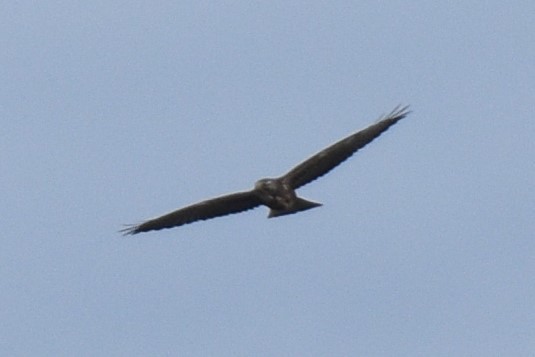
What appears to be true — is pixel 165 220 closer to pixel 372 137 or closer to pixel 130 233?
pixel 130 233

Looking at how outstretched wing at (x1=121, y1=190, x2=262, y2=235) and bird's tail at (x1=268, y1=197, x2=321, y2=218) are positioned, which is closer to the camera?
bird's tail at (x1=268, y1=197, x2=321, y2=218)

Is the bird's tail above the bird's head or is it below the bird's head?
below

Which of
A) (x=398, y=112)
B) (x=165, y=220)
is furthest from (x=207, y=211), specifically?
(x=398, y=112)

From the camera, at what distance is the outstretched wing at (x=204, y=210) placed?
33.2 metres

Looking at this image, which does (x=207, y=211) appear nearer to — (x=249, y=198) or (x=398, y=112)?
(x=249, y=198)

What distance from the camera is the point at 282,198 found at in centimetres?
3206

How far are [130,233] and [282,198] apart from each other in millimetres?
3562

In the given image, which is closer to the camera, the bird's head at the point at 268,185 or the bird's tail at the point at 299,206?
the bird's tail at the point at 299,206

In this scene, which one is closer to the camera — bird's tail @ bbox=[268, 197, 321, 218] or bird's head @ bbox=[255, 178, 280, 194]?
bird's tail @ bbox=[268, 197, 321, 218]

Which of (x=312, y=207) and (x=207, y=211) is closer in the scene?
(x=312, y=207)

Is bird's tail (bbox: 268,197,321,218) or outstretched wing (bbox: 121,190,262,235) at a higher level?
outstretched wing (bbox: 121,190,262,235)

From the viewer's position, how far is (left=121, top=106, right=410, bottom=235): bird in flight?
32125 millimetres

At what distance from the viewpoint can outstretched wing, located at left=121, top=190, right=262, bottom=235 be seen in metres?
33.2

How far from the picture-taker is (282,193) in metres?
32.1
